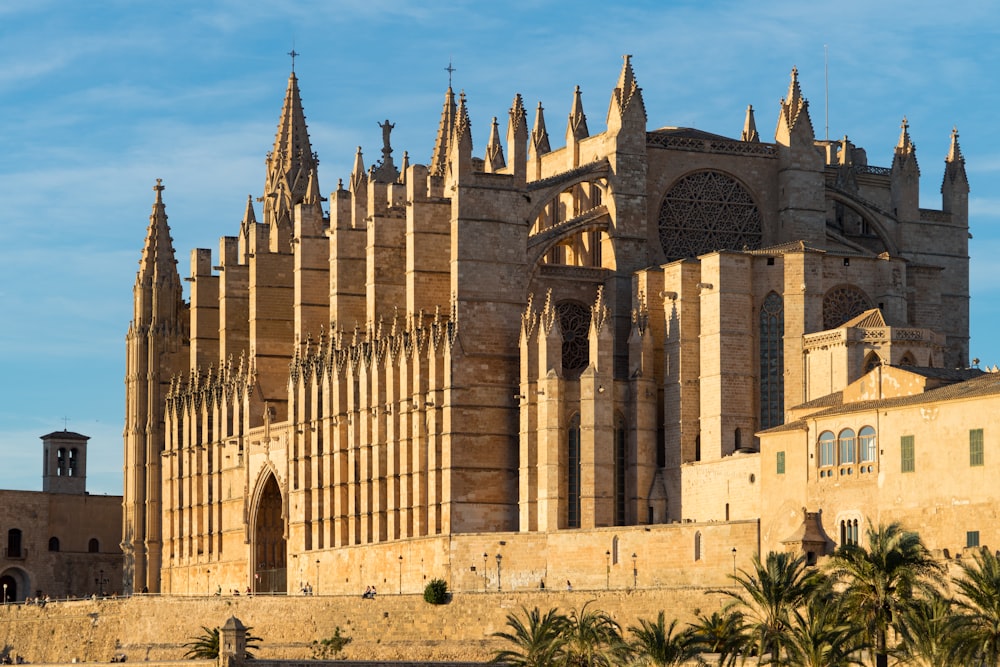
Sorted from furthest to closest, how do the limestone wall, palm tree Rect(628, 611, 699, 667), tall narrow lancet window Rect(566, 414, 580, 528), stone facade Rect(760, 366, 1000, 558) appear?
1. tall narrow lancet window Rect(566, 414, 580, 528)
2. the limestone wall
3. stone facade Rect(760, 366, 1000, 558)
4. palm tree Rect(628, 611, 699, 667)

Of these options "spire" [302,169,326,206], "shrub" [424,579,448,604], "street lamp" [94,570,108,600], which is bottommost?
"shrub" [424,579,448,604]

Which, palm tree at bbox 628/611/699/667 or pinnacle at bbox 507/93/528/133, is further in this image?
pinnacle at bbox 507/93/528/133

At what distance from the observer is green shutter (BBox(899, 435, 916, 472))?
204 ft

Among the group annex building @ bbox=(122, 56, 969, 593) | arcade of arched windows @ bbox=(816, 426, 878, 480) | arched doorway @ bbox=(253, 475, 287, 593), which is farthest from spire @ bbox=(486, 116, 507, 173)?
arcade of arched windows @ bbox=(816, 426, 878, 480)

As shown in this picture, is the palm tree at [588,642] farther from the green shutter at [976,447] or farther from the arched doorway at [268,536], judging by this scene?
the arched doorway at [268,536]

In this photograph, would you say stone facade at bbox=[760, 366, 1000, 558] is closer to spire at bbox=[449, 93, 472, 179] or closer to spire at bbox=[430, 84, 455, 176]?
spire at bbox=[449, 93, 472, 179]

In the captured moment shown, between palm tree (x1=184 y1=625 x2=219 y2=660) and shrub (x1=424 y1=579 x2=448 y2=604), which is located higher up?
shrub (x1=424 y1=579 x2=448 y2=604)

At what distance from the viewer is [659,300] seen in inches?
3086

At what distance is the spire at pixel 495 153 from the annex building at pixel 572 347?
256mm

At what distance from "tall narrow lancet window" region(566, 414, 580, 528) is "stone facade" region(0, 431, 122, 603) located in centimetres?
4031

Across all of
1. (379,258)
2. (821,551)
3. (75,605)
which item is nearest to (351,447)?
(379,258)

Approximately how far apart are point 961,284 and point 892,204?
351 cm

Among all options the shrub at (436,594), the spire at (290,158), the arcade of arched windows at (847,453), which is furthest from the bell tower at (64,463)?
the arcade of arched windows at (847,453)

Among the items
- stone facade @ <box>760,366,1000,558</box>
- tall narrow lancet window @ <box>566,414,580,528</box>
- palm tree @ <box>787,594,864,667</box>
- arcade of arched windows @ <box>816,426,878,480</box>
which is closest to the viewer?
palm tree @ <box>787,594,864,667</box>
